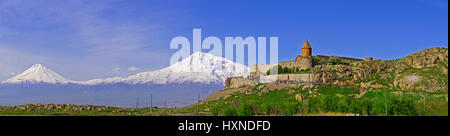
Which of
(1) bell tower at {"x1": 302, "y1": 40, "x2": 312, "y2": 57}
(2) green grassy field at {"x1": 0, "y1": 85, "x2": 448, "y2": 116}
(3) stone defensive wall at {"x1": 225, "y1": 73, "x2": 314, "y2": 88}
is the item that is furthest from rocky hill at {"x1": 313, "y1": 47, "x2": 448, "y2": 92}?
(1) bell tower at {"x1": 302, "y1": 40, "x2": 312, "y2": 57}

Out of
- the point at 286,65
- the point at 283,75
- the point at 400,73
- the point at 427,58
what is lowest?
the point at 283,75

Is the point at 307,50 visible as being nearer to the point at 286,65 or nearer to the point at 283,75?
the point at 286,65

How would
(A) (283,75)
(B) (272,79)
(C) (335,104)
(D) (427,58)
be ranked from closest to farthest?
(C) (335,104)
(D) (427,58)
(A) (283,75)
(B) (272,79)

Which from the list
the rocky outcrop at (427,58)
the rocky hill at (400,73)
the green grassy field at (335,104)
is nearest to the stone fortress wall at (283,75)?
the rocky hill at (400,73)

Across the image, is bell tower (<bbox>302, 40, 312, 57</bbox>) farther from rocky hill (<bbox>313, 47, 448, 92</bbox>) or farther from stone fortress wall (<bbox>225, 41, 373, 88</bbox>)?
rocky hill (<bbox>313, 47, 448, 92</bbox>)

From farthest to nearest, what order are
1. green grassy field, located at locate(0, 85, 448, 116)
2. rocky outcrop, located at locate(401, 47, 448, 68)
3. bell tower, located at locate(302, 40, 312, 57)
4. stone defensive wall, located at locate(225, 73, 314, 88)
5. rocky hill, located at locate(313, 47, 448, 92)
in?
bell tower, located at locate(302, 40, 312, 57) < stone defensive wall, located at locate(225, 73, 314, 88) < rocky outcrop, located at locate(401, 47, 448, 68) < rocky hill, located at locate(313, 47, 448, 92) < green grassy field, located at locate(0, 85, 448, 116)

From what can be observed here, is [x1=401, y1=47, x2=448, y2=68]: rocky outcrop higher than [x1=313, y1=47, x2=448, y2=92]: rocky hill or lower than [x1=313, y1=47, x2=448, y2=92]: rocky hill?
higher

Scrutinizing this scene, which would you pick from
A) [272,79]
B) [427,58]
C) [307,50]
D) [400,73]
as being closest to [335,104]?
[400,73]

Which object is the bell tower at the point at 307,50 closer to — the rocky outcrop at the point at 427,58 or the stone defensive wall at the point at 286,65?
the stone defensive wall at the point at 286,65
